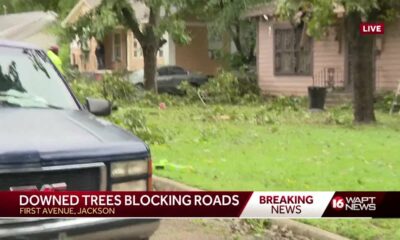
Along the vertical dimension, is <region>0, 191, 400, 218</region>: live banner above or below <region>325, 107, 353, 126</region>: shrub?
above

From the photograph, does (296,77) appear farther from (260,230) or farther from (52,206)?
(52,206)

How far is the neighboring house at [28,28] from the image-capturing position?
5292cm

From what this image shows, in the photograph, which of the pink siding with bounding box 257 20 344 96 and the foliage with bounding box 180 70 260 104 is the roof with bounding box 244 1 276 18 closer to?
the pink siding with bounding box 257 20 344 96

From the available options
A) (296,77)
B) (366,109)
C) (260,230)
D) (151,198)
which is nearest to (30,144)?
(151,198)

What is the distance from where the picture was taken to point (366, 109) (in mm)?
15875

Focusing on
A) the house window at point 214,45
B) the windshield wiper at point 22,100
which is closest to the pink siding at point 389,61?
the house window at point 214,45

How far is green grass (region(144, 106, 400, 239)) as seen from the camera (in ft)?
27.1

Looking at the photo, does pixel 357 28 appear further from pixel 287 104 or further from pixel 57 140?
pixel 57 140

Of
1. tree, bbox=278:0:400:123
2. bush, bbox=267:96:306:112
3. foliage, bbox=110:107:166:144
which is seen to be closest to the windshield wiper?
foliage, bbox=110:107:166:144

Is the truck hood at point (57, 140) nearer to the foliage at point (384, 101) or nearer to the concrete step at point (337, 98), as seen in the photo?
the foliage at point (384, 101)

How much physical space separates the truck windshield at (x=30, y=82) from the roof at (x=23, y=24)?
149 ft

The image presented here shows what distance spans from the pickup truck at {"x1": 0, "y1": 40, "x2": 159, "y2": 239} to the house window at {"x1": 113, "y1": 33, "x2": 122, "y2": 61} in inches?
1394

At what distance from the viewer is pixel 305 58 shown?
25234 mm

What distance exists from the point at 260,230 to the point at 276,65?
19.7m
